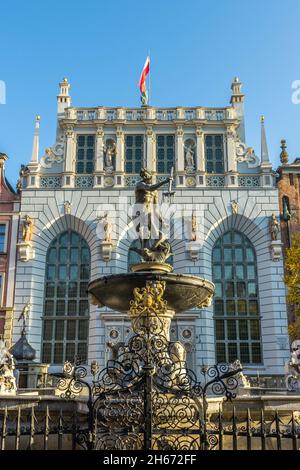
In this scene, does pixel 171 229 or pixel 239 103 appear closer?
pixel 171 229

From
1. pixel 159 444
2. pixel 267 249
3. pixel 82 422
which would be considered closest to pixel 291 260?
pixel 267 249

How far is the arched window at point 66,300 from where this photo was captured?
3009cm

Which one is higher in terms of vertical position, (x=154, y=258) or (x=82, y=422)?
(x=154, y=258)

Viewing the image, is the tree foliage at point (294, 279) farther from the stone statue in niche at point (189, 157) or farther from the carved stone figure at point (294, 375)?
the carved stone figure at point (294, 375)

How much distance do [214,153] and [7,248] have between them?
15134 mm

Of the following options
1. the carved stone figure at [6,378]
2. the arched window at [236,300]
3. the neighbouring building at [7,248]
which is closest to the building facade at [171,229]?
the arched window at [236,300]

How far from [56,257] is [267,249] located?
44.4 feet

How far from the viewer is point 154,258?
13.9m

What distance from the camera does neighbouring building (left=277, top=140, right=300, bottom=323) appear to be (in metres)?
31.9

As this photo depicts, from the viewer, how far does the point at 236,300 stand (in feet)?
101

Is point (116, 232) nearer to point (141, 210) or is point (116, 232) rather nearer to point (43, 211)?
point (43, 211)

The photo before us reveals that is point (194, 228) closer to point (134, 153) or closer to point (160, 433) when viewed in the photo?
point (134, 153)

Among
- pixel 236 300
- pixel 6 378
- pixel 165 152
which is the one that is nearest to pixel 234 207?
pixel 236 300

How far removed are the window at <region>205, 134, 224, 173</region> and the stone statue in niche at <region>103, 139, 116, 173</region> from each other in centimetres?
639
